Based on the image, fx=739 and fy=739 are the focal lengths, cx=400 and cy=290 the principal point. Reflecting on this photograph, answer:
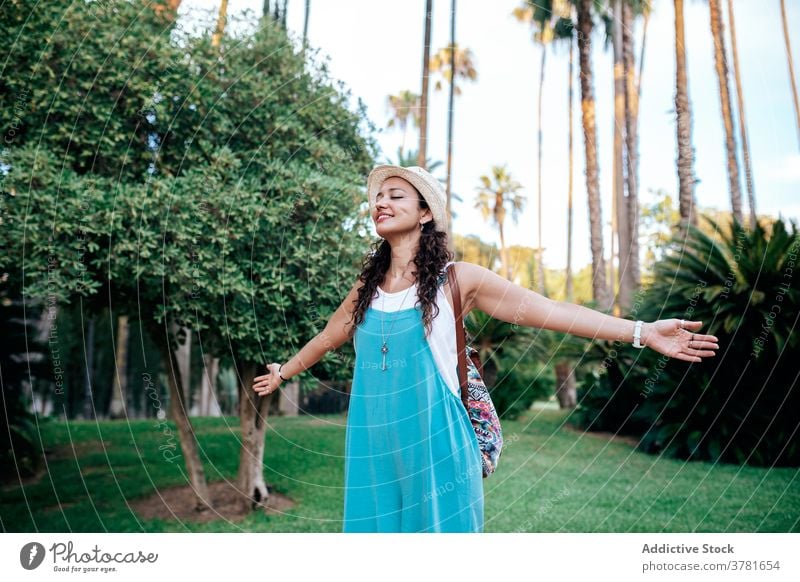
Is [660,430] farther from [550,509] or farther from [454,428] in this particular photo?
[454,428]

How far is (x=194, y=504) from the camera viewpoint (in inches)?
280

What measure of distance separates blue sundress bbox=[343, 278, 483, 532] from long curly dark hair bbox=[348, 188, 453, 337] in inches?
2.2

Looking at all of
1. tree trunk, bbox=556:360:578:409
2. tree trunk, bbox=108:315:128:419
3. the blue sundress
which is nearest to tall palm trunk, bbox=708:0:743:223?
tree trunk, bbox=556:360:578:409

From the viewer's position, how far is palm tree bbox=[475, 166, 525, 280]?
4918 mm

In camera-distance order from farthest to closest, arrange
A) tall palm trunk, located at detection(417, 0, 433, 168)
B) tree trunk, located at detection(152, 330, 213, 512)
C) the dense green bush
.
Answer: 1. the dense green bush
2. tree trunk, located at detection(152, 330, 213, 512)
3. tall palm trunk, located at detection(417, 0, 433, 168)

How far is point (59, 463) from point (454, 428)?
804 centimetres

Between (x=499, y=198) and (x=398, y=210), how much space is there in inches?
100

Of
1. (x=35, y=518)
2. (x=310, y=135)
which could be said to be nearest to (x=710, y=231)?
(x=310, y=135)

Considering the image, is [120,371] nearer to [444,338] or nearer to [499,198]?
[499,198]

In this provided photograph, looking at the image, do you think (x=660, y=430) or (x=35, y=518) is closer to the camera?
(x=35, y=518)
